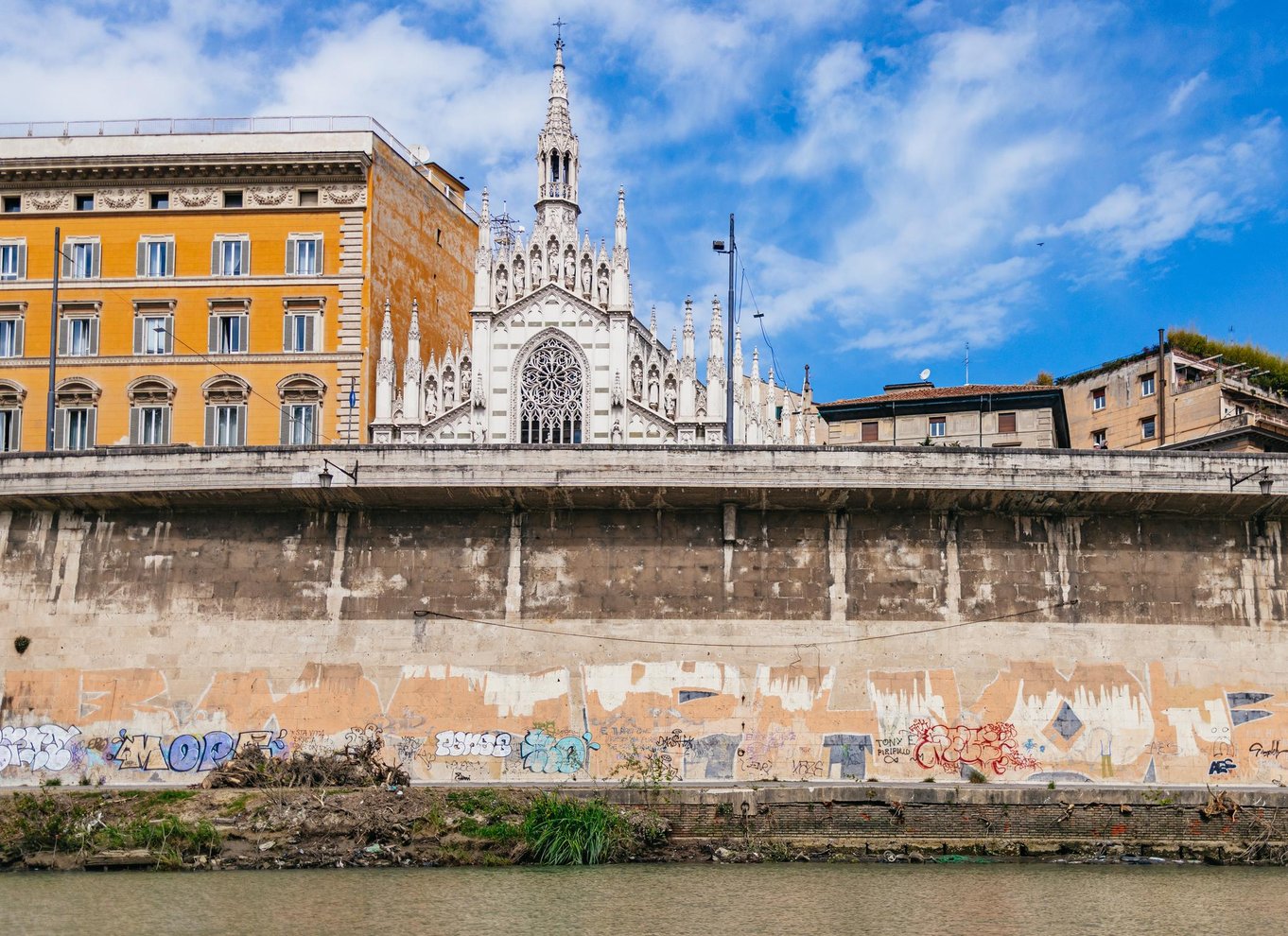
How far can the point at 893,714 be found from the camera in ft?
96.0

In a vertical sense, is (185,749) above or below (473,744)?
below

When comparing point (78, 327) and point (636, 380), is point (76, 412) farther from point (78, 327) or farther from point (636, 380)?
point (636, 380)

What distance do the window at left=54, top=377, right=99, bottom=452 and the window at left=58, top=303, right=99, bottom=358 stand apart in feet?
3.83

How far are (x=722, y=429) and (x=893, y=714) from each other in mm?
27832

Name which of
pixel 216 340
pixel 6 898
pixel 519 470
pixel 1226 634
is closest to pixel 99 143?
pixel 216 340

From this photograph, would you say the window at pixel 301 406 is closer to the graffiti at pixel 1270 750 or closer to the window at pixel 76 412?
the window at pixel 76 412

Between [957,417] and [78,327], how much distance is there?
34708 millimetres

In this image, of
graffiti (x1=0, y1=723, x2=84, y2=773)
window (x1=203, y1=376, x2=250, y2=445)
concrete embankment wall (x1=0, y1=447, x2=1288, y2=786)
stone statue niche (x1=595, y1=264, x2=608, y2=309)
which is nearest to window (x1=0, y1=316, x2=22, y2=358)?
window (x1=203, y1=376, x2=250, y2=445)

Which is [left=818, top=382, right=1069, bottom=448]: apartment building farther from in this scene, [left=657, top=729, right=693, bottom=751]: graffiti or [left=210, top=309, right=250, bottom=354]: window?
[left=657, top=729, right=693, bottom=751]: graffiti

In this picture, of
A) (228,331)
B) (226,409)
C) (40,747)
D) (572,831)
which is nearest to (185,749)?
(40,747)

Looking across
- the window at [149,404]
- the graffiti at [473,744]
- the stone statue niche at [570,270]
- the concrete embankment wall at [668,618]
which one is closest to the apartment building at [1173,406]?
the stone statue niche at [570,270]

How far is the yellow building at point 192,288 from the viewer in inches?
1977

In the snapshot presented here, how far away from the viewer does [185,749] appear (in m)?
29.5

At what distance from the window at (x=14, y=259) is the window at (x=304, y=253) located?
29.5ft
